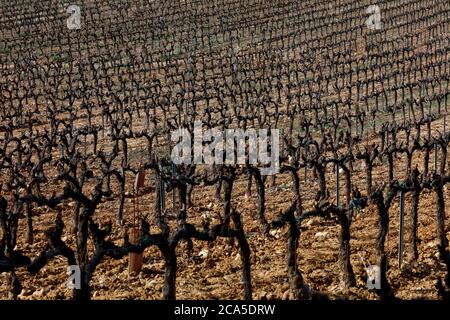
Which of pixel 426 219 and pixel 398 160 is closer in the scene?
pixel 426 219

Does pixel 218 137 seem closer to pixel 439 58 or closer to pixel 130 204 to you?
pixel 130 204

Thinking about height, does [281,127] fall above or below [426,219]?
above

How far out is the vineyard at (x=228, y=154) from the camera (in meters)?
14.1

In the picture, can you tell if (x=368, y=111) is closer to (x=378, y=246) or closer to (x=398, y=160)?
(x=398, y=160)

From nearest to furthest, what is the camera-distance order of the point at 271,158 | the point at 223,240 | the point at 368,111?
the point at 223,240
the point at 271,158
the point at 368,111

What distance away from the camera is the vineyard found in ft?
46.1

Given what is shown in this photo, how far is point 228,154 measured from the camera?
92.2 feet

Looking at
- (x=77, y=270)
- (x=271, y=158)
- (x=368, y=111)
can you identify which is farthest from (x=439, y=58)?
(x=77, y=270)

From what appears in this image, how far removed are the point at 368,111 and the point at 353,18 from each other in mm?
29614

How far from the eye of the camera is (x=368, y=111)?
37.7 meters

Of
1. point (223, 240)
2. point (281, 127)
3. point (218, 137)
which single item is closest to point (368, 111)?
point (281, 127)
